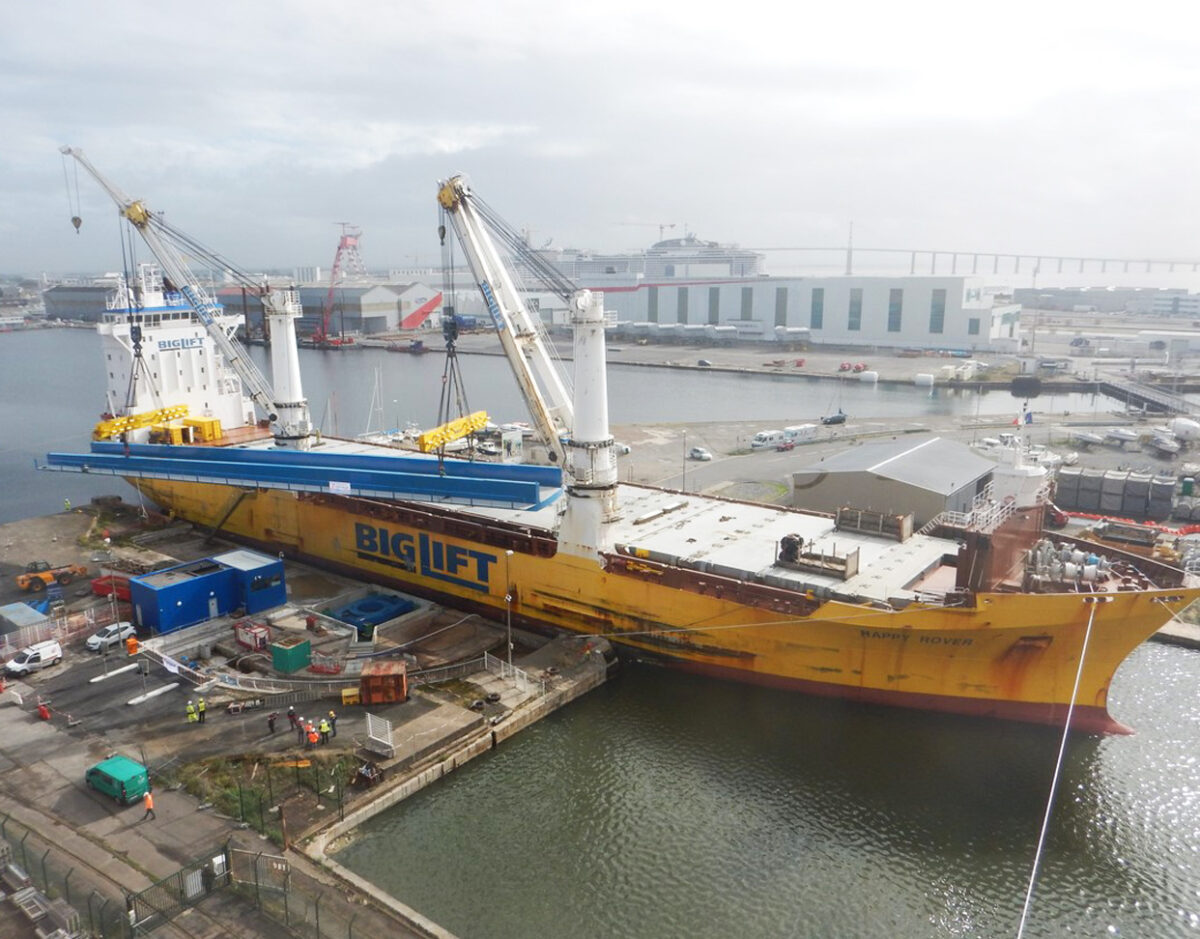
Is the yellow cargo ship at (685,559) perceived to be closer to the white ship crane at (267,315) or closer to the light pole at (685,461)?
the white ship crane at (267,315)

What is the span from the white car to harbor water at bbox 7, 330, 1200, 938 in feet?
36.8

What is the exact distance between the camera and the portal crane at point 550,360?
21.9 meters

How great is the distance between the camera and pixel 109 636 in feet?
73.4

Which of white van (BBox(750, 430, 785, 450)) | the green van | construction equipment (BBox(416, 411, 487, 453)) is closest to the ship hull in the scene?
construction equipment (BBox(416, 411, 487, 453))

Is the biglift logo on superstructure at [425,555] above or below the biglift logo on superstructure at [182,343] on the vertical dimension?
below

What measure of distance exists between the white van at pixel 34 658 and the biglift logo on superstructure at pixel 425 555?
30.6 ft

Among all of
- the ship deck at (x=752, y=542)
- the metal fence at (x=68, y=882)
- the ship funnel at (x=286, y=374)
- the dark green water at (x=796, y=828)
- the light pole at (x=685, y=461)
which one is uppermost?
the ship funnel at (x=286, y=374)

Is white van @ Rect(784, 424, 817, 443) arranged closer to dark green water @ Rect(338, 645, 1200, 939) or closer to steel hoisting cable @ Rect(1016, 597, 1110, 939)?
dark green water @ Rect(338, 645, 1200, 939)

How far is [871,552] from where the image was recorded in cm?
2212

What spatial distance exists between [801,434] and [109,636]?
3915 centimetres

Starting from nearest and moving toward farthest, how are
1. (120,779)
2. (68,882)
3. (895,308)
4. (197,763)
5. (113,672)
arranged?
(68,882) < (120,779) < (197,763) < (113,672) < (895,308)

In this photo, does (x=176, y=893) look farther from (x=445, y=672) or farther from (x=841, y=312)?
(x=841, y=312)

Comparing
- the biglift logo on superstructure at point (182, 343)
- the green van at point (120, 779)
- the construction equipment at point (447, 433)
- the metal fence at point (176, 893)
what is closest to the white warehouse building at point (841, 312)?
the biglift logo on superstructure at point (182, 343)

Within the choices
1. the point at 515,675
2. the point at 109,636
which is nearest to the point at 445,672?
the point at 515,675
